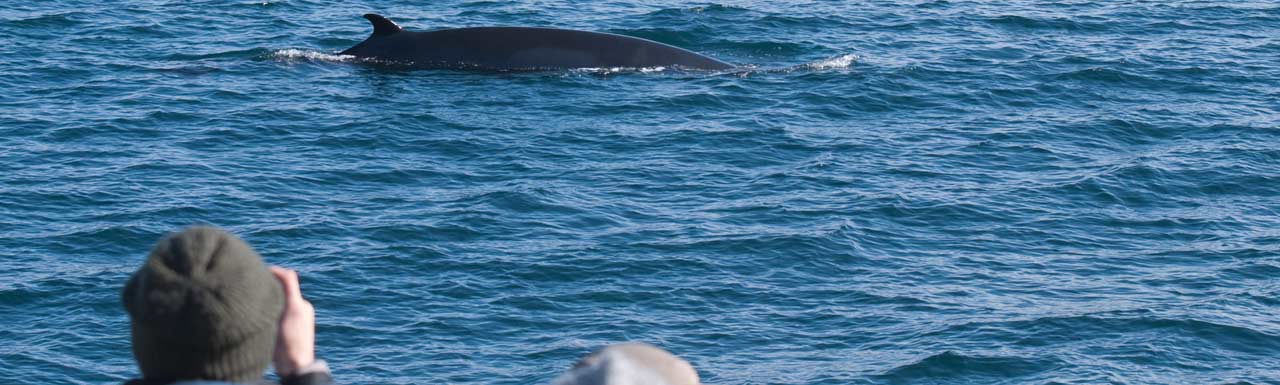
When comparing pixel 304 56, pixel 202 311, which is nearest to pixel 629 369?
pixel 202 311

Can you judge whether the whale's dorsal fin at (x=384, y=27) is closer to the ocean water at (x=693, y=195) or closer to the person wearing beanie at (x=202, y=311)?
the ocean water at (x=693, y=195)

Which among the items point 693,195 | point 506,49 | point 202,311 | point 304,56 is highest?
point 202,311

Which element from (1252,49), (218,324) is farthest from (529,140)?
(218,324)

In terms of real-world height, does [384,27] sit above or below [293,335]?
below

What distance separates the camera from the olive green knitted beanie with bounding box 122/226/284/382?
12.9 feet

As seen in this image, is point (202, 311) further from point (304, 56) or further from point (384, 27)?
point (304, 56)

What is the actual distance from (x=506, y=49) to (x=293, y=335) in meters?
23.8

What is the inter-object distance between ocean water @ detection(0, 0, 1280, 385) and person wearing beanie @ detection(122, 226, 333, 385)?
11.7 meters

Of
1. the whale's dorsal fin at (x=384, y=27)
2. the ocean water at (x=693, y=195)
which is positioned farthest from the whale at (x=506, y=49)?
the ocean water at (x=693, y=195)

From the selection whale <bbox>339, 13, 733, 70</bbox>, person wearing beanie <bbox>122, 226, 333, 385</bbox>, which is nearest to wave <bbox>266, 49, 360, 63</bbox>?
whale <bbox>339, 13, 733, 70</bbox>

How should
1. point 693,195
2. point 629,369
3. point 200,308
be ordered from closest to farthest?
point 629,369
point 200,308
point 693,195

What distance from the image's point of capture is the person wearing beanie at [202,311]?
3.94 meters

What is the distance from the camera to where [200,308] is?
155 inches

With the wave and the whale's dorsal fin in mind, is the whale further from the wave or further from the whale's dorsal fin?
the wave
